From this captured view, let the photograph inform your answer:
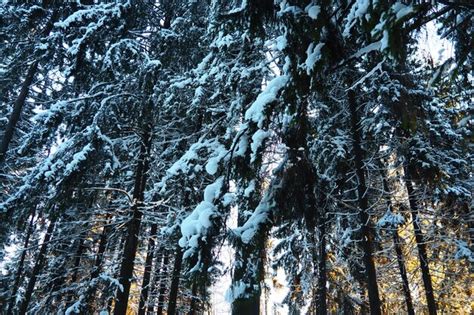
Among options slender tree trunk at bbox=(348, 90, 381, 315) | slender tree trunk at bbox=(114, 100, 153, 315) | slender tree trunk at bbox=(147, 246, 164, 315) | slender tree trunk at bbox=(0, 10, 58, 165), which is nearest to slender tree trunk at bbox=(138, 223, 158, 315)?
slender tree trunk at bbox=(147, 246, 164, 315)

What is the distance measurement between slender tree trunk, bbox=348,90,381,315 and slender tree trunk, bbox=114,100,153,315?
446cm

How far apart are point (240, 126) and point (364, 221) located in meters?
3.44

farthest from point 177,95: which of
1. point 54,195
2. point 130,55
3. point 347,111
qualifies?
point 347,111

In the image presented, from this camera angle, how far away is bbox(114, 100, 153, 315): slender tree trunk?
7.41 metres

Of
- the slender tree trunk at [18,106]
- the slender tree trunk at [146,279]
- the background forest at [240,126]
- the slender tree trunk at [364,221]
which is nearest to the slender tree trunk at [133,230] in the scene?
the background forest at [240,126]

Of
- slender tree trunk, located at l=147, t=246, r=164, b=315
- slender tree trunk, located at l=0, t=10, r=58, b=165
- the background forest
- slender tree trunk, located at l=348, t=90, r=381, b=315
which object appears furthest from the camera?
slender tree trunk, located at l=147, t=246, r=164, b=315

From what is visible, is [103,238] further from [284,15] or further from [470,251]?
[470,251]

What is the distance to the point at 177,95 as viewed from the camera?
→ 7.36 meters

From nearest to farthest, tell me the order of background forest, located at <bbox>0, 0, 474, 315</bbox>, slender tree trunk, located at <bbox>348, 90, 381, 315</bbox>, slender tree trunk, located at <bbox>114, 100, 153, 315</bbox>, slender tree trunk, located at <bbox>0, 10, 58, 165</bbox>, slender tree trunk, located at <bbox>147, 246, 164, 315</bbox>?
1. background forest, located at <bbox>0, 0, 474, 315</bbox>
2. slender tree trunk, located at <bbox>348, 90, 381, 315</bbox>
3. slender tree trunk, located at <bbox>114, 100, 153, 315</bbox>
4. slender tree trunk, located at <bbox>0, 10, 58, 165</bbox>
5. slender tree trunk, located at <bbox>147, 246, 164, 315</bbox>

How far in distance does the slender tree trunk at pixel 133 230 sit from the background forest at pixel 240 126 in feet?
0.11

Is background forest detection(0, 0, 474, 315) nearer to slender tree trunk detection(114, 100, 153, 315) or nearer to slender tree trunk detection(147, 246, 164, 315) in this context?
slender tree trunk detection(114, 100, 153, 315)

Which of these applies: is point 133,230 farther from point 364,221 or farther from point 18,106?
point 18,106

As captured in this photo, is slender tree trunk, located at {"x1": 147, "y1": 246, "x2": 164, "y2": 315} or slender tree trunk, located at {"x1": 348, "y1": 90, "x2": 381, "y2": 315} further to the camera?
slender tree trunk, located at {"x1": 147, "y1": 246, "x2": 164, "y2": 315}

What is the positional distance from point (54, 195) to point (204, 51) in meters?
4.77
